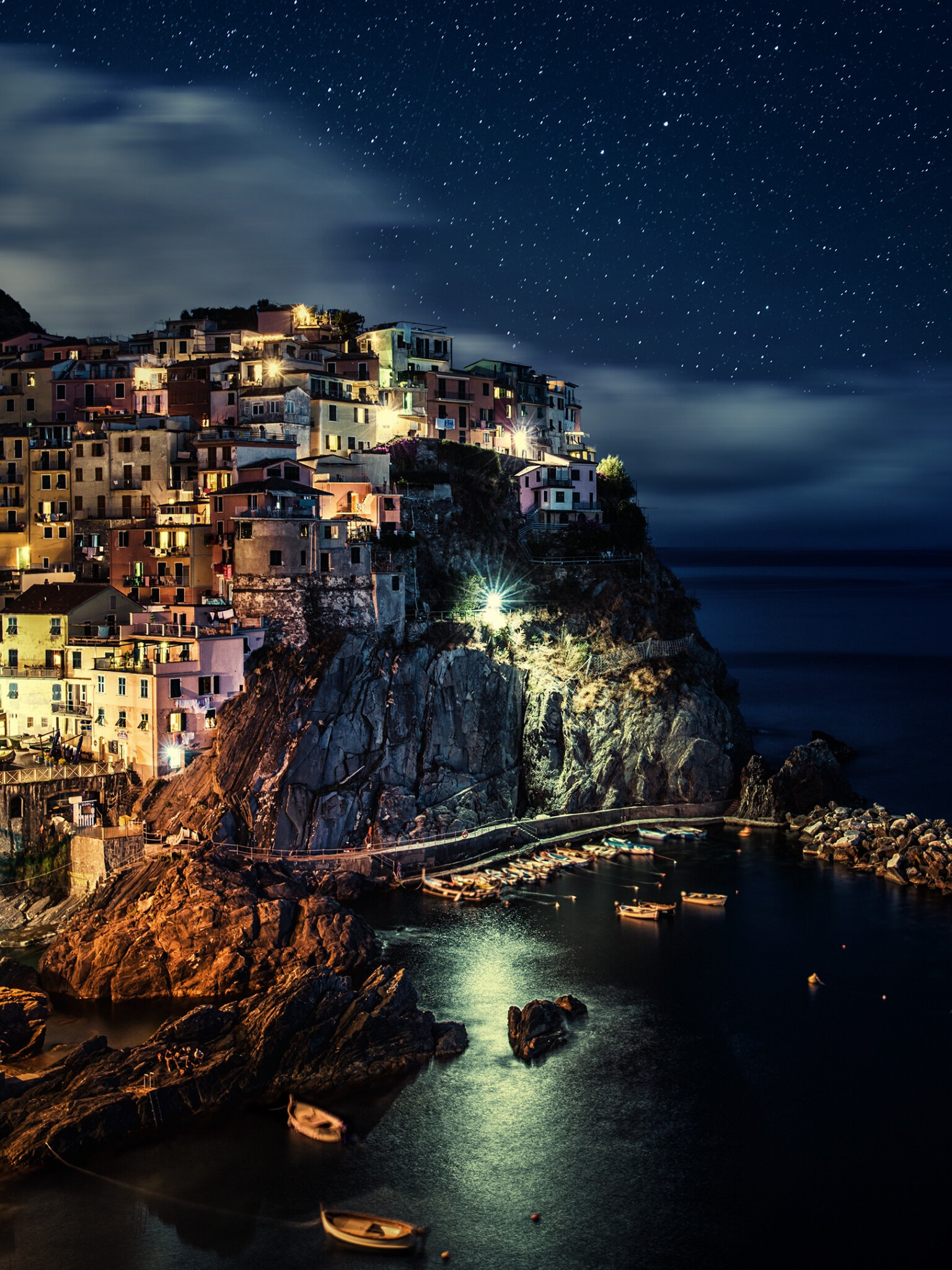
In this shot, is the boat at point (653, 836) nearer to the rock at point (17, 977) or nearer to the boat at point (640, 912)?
the boat at point (640, 912)

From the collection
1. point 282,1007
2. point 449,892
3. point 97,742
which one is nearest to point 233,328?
point 97,742

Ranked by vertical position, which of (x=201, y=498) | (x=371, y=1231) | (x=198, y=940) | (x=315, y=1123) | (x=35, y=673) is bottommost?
(x=371, y=1231)

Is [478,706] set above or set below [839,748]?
above

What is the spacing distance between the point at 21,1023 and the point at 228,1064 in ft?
22.5

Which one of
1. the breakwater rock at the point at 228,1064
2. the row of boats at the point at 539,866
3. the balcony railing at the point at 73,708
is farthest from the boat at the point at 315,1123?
the balcony railing at the point at 73,708

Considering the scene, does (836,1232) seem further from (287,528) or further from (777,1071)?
(287,528)

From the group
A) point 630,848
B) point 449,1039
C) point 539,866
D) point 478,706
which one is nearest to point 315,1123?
point 449,1039

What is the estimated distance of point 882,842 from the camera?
57.9m

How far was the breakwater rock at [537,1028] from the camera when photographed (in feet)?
124

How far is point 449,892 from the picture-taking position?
169ft

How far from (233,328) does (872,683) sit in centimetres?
6593

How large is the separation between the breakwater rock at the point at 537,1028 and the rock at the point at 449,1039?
5.05 ft

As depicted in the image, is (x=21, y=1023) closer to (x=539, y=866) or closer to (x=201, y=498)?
(x=539, y=866)

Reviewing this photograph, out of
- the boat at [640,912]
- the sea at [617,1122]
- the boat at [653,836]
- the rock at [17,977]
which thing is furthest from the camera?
the boat at [653,836]
